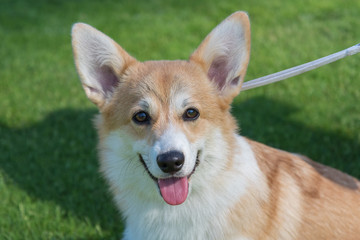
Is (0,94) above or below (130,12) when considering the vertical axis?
below

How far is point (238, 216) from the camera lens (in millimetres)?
2770

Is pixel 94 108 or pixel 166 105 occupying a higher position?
pixel 166 105

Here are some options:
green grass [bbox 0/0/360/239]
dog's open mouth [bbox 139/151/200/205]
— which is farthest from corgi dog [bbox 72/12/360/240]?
green grass [bbox 0/0/360/239]

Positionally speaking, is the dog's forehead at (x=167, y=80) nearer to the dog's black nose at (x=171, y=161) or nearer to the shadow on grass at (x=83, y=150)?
the dog's black nose at (x=171, y=161)

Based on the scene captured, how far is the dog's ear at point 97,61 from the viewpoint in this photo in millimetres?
2887

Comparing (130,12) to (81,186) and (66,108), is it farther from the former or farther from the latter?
(81,186)

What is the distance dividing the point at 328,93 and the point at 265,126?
1.12 metres

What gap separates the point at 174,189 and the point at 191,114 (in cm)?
48

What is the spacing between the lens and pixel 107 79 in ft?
10.4

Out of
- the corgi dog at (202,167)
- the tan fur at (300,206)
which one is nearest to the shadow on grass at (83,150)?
the corgi dog at (202,167)

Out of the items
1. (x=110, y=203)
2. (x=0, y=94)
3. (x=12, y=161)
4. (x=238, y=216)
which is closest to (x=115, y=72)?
(x=238, y=216)

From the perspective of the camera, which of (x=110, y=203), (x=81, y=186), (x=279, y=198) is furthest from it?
(x=81, y=186)

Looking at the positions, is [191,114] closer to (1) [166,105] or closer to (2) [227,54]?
(1) [166,105]

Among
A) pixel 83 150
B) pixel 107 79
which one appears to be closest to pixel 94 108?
pixel 83 150
